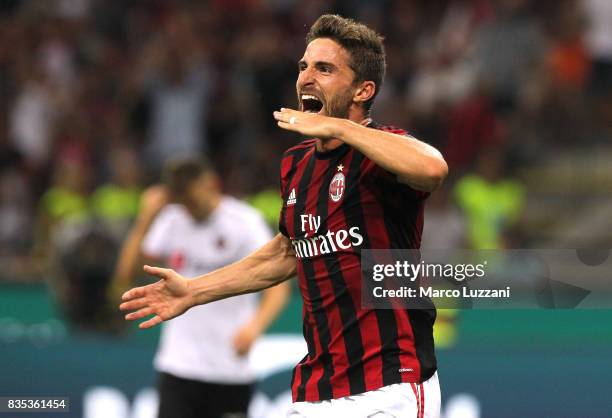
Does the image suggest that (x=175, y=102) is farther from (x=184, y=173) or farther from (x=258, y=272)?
(x=258, y=272)

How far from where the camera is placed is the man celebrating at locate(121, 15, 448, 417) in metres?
4.30

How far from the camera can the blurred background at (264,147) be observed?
340 inches

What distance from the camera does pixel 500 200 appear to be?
32.2 ft

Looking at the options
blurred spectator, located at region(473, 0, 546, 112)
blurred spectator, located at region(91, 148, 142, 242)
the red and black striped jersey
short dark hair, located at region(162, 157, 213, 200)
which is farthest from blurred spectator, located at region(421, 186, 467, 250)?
the red and black striped jersey

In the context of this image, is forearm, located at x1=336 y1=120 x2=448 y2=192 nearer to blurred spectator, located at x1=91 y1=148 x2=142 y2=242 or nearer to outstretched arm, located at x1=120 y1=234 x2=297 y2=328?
outstretched arm, located at x1=120 y1=234 x2=297 y2=328

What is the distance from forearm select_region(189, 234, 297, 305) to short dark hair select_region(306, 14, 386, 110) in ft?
2.38

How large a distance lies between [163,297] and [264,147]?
20.4 feet

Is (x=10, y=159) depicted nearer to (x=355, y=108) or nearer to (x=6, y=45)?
(x=6, y=45)

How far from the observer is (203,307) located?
23.5ft

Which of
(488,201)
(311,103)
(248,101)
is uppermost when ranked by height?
(248,101)

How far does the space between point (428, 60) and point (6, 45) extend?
15.0 feet

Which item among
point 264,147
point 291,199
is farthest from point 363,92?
point 264,147

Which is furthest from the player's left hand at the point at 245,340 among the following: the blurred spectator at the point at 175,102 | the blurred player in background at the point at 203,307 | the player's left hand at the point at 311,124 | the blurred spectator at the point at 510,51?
the blurred spectator at the point at 510,51

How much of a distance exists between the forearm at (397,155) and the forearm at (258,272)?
0.89 metres
